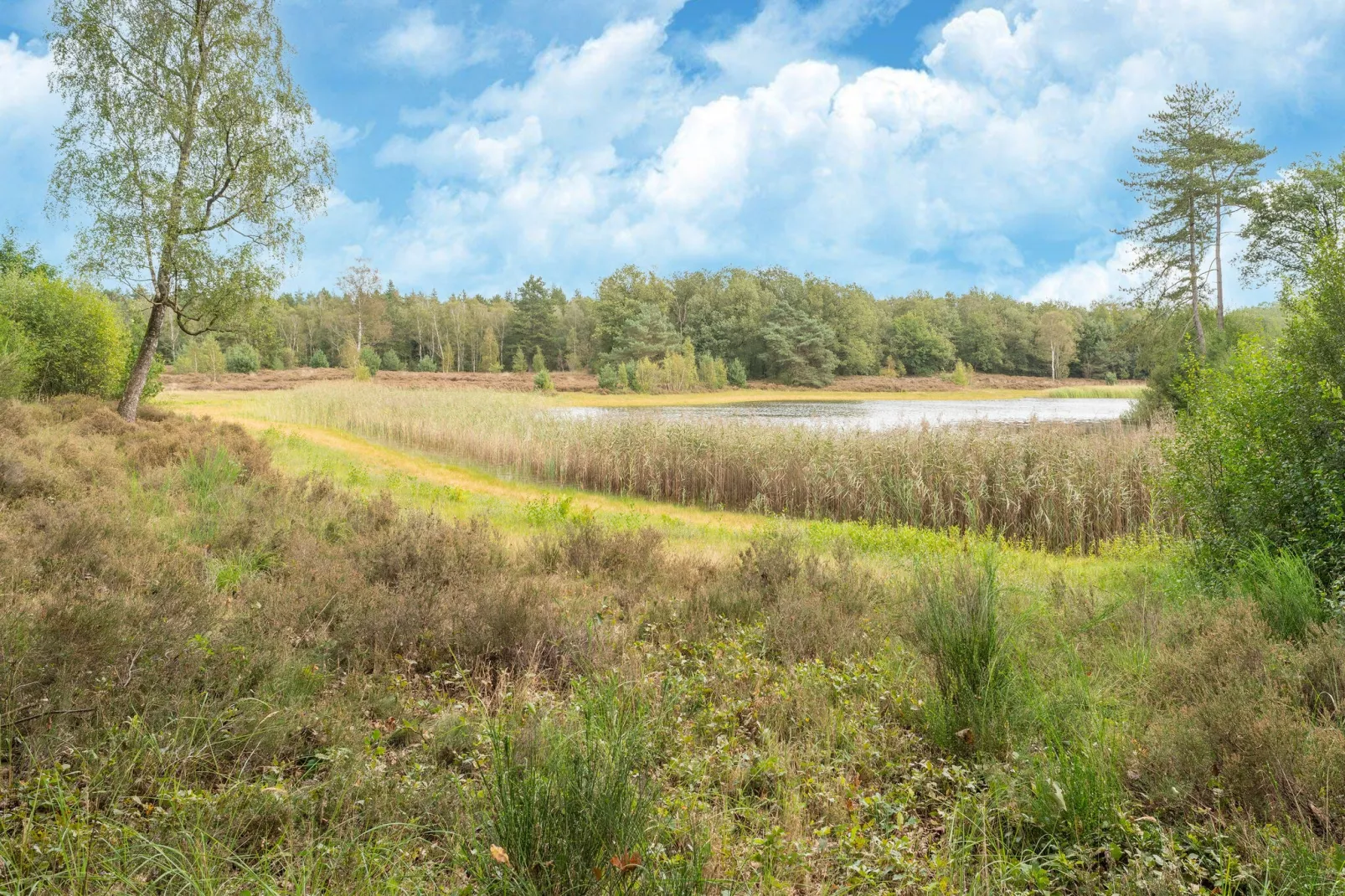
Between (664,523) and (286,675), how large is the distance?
7255mm

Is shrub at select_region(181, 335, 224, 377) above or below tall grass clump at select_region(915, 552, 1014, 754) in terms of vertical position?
above

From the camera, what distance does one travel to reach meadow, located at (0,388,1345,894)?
2.12 meters

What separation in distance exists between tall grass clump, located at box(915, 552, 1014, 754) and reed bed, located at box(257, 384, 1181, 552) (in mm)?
4579

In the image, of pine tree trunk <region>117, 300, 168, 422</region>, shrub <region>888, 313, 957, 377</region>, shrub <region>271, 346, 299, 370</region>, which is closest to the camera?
pine tree trunk <region>117, 300, 168, 422</region>

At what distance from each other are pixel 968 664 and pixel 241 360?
215 feet

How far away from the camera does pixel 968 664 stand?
3564 mm

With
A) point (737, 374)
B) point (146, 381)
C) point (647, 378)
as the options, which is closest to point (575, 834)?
point (146, 381)

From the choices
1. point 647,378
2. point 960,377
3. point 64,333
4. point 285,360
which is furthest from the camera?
point 285,360

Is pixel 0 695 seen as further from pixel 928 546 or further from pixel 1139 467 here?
Answer: pixel 1139 467

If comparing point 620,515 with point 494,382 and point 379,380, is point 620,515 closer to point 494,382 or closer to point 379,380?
point 379,380

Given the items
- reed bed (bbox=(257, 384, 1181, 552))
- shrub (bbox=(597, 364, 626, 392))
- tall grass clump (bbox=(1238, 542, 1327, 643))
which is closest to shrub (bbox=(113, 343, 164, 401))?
reed bed (bbox=(257, 384, 1181, 552))

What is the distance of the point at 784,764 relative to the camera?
9.86 feet

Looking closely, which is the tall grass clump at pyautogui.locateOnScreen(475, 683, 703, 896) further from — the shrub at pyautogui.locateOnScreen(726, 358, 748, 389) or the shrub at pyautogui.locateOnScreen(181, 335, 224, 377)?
the shrub at pyautogui.locateOnScreen(726, 358, 748, 389)

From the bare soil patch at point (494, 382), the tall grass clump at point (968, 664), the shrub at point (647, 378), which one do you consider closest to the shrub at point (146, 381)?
the tall grass clump at point (968, 664)
